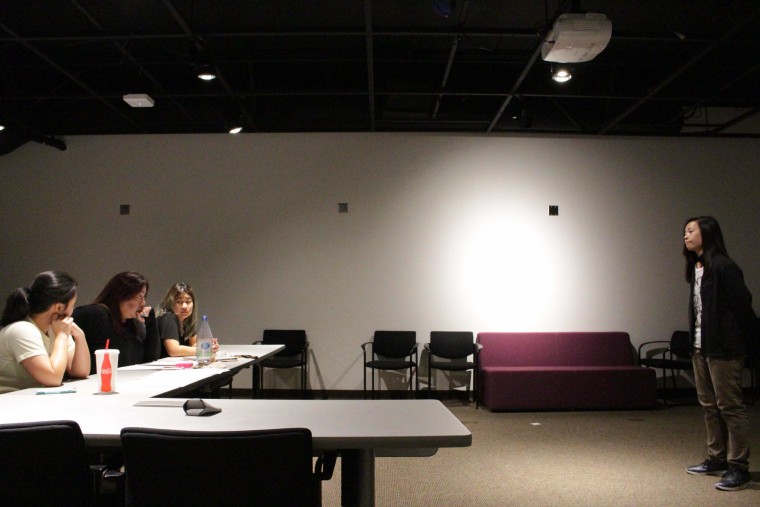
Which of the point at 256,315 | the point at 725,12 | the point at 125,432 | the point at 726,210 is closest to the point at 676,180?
the point at 726,210

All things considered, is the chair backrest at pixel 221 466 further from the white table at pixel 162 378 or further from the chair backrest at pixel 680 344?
the chair backrest at pixel 680 344

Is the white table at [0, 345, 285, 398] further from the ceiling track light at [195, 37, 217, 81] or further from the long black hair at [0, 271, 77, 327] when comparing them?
the ceiling track light at [195, 37, 217, 81]

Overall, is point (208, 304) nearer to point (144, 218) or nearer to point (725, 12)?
point (144, 218)

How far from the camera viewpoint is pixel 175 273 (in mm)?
6938

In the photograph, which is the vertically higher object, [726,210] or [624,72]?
[624,72]

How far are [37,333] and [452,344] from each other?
15.9 feet

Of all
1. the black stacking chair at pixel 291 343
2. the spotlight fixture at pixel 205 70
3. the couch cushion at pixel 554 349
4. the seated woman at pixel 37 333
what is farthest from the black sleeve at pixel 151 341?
the couch cushion at pixel 554 349

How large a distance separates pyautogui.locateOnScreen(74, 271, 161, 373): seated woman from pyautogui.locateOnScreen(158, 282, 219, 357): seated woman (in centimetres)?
42

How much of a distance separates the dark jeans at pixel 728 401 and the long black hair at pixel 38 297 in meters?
3.64

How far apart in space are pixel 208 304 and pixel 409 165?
309 centimetres

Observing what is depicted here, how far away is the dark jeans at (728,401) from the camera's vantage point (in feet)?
10.9

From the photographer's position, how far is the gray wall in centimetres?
686

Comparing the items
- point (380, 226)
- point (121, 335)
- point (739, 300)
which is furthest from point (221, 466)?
point (380, 226)

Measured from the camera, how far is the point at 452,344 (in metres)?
6.56
